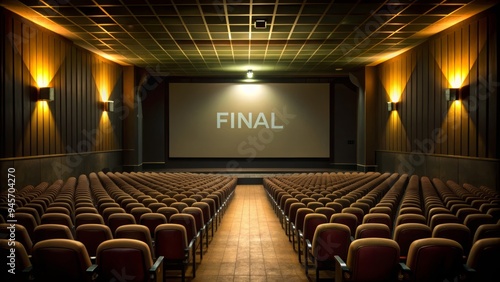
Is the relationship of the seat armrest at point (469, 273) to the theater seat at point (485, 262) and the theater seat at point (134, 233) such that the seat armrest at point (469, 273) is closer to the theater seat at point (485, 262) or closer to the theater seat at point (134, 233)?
Result: the theater seat at point (485, 262)

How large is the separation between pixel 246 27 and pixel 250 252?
24.5 feet

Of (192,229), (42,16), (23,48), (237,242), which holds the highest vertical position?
(42,16)

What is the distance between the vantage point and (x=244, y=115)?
23.0 meters

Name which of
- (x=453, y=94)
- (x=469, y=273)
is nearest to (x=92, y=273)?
(x=469, y=273)

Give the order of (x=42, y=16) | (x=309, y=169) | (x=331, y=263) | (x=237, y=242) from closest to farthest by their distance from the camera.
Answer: (x=331, y=263) → (x=237, y=242) → (x=42, y=16) → (x=309, y=169)

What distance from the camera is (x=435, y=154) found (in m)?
14.6

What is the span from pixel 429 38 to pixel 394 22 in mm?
3001

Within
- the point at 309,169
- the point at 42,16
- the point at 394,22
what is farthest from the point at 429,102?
the point at 42,16

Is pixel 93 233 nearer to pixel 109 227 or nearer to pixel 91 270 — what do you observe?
pixel 109 227

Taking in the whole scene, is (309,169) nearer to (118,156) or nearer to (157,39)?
(118,156)

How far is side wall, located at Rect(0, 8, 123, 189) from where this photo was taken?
11.2 meters

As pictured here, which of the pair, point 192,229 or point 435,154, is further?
point 435,154

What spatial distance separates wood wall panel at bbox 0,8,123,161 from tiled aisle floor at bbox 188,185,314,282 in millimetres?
5680

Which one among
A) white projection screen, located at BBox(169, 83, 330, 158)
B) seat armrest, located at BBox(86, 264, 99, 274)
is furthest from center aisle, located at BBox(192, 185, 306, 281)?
white projection screen, located at BBox(169, 83, 330, 158)
